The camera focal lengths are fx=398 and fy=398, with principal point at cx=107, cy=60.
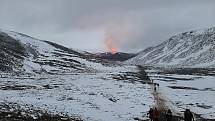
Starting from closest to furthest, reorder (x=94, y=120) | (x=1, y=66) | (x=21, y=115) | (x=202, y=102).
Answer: (x=21, y=115), (x=94, y=120), (x=202, y=102), (x=1, y=66)

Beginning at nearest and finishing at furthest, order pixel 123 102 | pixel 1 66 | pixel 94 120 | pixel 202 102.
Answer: pixel 94 120 → pixel 123 102 → pixel 202 102 → pixel 1 66

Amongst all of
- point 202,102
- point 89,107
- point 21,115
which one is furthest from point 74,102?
point 202,102

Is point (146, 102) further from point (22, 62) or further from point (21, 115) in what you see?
point (22, 62)

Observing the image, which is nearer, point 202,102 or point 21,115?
point 21,115

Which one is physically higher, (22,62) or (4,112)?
(22,62)

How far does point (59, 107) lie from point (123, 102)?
36.1 ft

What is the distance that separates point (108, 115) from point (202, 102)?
20.0 metres

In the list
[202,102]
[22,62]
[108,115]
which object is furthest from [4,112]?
[22,62]

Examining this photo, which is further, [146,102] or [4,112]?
[146,102]

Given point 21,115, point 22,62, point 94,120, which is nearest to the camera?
point 21,115

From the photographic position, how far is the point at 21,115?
2934 centimetres

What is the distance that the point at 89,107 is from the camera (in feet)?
127

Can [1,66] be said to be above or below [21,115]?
above

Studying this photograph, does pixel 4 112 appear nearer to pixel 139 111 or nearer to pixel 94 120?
pixel 94 120
